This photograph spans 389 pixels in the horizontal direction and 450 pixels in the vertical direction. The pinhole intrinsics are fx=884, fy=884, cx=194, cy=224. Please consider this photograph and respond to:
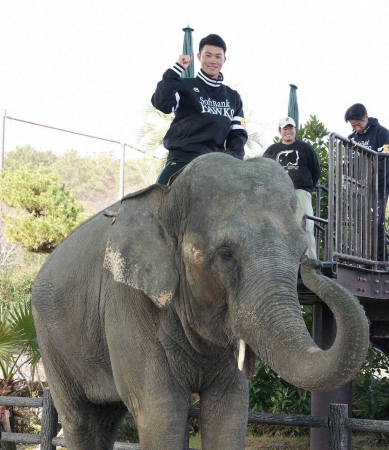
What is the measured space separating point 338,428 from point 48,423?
9.71ft

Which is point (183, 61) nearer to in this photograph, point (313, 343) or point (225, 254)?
point (225, 254)

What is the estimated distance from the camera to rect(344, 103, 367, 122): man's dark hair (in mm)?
8250

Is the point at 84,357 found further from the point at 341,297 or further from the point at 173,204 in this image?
the point at 341,297

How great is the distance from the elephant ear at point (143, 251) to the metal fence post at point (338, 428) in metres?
2.97

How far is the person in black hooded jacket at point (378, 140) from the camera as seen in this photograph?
26.6 ft

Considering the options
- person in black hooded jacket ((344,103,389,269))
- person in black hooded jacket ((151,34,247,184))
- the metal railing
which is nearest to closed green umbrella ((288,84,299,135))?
person in black hooded jacket ((344,103,389,269))

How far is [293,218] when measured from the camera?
4.06 metres

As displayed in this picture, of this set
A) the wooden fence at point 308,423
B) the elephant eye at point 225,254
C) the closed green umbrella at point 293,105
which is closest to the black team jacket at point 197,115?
the elephant eye at point 225,254

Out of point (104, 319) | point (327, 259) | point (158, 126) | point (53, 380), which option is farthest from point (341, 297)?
point (158, 126)

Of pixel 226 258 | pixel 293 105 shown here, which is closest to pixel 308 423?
pixel 226 258

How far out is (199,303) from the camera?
4188 millimetres

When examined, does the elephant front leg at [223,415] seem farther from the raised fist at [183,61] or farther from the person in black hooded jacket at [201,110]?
the raised fist at [183,61]

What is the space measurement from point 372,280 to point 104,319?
11.8 ft

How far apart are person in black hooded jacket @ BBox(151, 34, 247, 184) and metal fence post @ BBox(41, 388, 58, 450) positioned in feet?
12.7
